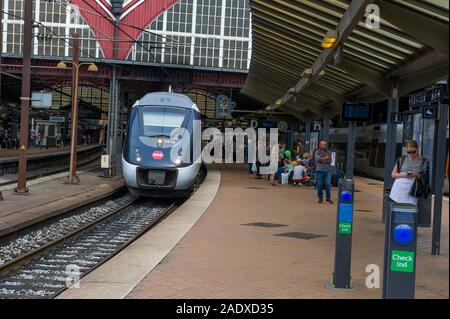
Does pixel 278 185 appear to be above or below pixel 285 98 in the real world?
below

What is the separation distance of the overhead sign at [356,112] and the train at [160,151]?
17.7ft

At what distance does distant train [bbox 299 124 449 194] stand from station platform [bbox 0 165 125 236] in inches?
502

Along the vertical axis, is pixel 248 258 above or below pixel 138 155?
below

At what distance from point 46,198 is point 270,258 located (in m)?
9.87

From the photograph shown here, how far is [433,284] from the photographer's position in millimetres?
6781

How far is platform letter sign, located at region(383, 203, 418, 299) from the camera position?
441 centimetres

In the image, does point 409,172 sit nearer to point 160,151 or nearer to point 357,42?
point 357,42

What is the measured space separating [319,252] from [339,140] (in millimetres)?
28060

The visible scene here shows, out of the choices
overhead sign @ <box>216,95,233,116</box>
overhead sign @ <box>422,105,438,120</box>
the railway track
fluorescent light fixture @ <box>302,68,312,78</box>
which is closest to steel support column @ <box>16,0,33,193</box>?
the railway track

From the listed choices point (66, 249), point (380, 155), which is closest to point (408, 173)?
point (66, 249)

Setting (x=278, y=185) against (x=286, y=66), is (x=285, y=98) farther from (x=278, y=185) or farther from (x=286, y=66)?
(x=286, y=66)

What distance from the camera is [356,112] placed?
496 inches

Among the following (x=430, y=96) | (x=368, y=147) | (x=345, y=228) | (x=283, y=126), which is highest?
(x=283, y=126)
